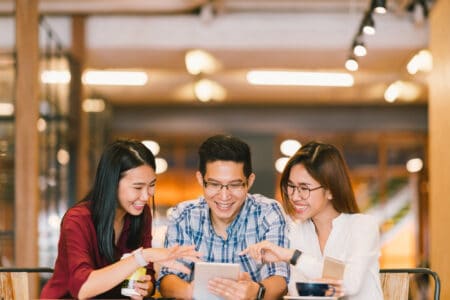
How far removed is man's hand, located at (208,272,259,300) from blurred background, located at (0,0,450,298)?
48.4 inches

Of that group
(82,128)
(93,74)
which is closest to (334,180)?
(82,128)

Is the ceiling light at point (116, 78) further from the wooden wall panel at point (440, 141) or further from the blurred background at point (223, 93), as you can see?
the wooden wall panel at point (440, 141)

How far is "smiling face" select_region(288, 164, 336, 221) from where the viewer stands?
3.36 meters

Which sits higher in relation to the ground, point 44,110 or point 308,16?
point 308,16

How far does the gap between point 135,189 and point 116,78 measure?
6.36 metres

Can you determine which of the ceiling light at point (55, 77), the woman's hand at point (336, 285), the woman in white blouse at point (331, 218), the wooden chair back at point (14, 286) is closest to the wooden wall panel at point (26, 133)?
the ceiling light at point (55, 77)

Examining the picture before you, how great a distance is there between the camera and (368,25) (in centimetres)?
561

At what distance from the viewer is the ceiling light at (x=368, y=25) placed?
5.56 metres

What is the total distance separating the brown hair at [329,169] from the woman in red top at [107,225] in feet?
2.04

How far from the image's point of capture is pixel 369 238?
3318 millimetres

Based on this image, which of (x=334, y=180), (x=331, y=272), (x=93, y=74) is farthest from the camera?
(x=93, y=74)

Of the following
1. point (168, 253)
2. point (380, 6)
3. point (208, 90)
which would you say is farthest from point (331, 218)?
point (208, 90)

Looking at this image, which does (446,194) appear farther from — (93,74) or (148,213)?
(93,74)

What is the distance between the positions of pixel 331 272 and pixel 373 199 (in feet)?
29.1
